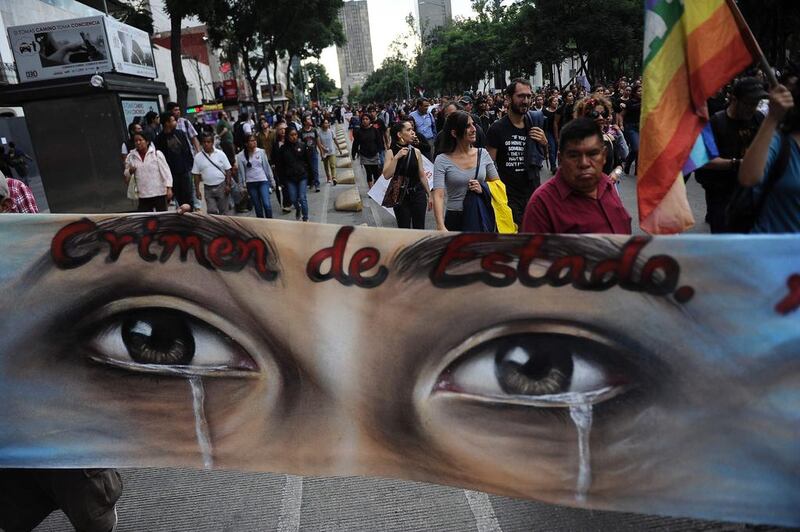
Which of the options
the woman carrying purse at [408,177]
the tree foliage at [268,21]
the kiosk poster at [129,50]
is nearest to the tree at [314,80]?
the tree foliage at [268,21]

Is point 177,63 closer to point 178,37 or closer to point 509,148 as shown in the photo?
point 178,37

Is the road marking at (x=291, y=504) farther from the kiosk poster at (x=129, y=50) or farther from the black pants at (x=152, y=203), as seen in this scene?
the kiosk poster at (x=129, y=50)

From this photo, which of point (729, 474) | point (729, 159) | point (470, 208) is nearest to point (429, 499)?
point (729, 474)

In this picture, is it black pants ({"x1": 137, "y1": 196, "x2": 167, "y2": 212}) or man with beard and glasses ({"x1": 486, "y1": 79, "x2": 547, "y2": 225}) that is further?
black pants ({"x1": 137, "y1": 196, "x2": 167, "y2": 212})

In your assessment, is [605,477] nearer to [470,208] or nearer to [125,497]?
[125,497]

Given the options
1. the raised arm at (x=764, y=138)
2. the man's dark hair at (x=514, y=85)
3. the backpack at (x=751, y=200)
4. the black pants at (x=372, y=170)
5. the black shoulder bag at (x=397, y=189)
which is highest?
the man's dark hair at (x=514, y=85)

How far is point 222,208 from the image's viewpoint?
967cm

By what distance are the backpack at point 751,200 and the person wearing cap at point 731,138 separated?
1.86m

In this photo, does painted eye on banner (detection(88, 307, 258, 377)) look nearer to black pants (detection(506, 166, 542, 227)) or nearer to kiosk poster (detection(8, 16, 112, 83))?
black pants (detection(506, 166, 542, 227))

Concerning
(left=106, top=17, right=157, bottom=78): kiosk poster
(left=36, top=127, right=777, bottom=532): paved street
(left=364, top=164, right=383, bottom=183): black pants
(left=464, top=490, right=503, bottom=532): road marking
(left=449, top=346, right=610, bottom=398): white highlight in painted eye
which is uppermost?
(left=106, top=17, right=157, bottom=78): kiosk poster

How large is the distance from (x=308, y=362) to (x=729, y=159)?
3.76 meters

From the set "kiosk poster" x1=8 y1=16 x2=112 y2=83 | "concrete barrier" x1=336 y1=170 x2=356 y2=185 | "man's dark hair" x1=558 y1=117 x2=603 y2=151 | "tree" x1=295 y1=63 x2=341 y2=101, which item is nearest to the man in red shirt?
"man's dark hair" x1=558 y1=117 x2=603 y2=151

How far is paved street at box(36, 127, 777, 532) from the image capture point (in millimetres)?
2969

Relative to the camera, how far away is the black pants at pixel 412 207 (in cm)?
655
